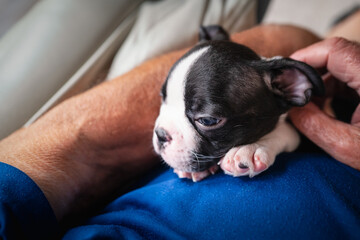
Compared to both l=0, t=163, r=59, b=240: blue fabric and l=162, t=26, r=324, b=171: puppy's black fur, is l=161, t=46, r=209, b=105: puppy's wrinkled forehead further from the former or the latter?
l=0, t=163, r=59, b=240: blue fabric

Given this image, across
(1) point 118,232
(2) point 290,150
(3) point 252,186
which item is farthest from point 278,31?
(1) point 118,232

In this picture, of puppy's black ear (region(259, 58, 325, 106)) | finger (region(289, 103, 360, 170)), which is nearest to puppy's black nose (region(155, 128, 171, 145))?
puppy's black ear (region(259, 58, 325, 106))

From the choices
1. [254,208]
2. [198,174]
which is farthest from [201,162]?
[254,208]

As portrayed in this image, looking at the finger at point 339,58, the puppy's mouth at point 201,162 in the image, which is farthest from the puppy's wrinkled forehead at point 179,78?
the finger at point 339,58

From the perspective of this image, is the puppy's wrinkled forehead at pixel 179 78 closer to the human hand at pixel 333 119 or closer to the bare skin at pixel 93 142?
the bare skin at pixel 93 142

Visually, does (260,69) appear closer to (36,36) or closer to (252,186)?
(252,186)

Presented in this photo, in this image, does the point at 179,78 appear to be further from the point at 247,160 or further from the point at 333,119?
the point at 333,119
